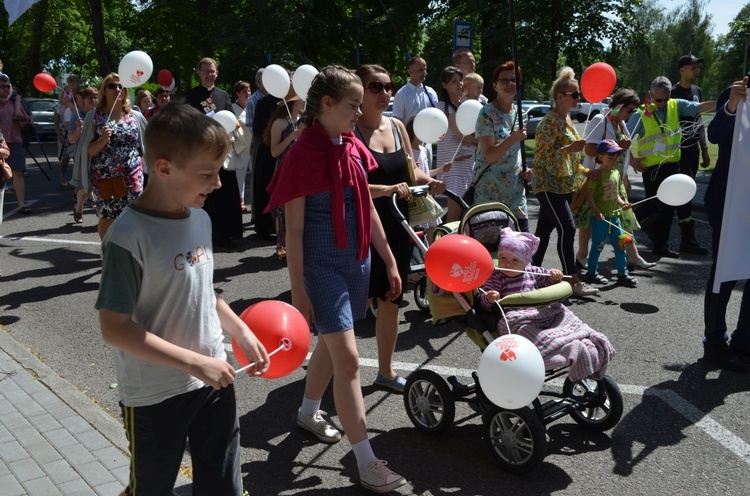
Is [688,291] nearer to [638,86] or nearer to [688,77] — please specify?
[688,77]

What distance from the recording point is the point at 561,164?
6.74 metres

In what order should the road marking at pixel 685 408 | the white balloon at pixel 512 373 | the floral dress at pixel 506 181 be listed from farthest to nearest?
the floral dress at pixel 506 181 < the road marking at pixel 685 408 < the white balloon at pixel 512 373

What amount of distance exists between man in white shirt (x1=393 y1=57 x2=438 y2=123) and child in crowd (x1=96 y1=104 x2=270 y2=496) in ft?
20.0

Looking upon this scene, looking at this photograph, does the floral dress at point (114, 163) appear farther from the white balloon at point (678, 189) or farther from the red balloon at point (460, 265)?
the white balloon at point (678, 189)

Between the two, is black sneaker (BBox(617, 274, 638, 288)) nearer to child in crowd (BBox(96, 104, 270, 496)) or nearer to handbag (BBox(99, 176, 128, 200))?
handbag (BBox(99, 176, 128, 200))

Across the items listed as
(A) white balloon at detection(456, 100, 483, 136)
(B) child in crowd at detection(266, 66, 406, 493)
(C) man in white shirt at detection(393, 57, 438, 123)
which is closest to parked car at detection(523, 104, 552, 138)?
(C) man in white shirt at detection(393, 57, 438, 123)

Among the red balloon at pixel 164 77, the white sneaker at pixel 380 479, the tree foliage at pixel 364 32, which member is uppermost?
the tree foliage at pixel 364 32

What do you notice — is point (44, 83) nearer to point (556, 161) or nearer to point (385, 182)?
point (556, 161)

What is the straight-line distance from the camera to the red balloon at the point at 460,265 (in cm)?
380

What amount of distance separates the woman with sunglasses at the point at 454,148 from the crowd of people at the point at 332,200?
0.07 ft

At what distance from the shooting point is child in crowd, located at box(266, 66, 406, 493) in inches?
139

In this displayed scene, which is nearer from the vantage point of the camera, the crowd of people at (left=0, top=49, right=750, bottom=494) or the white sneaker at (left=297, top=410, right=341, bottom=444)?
the crowd of people at (left=0, top=49, right=750, bottom=494)

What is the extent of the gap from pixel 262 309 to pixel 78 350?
348cm

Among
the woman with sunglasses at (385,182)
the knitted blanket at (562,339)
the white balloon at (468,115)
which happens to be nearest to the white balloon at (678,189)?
the white balloon at (468,115)
